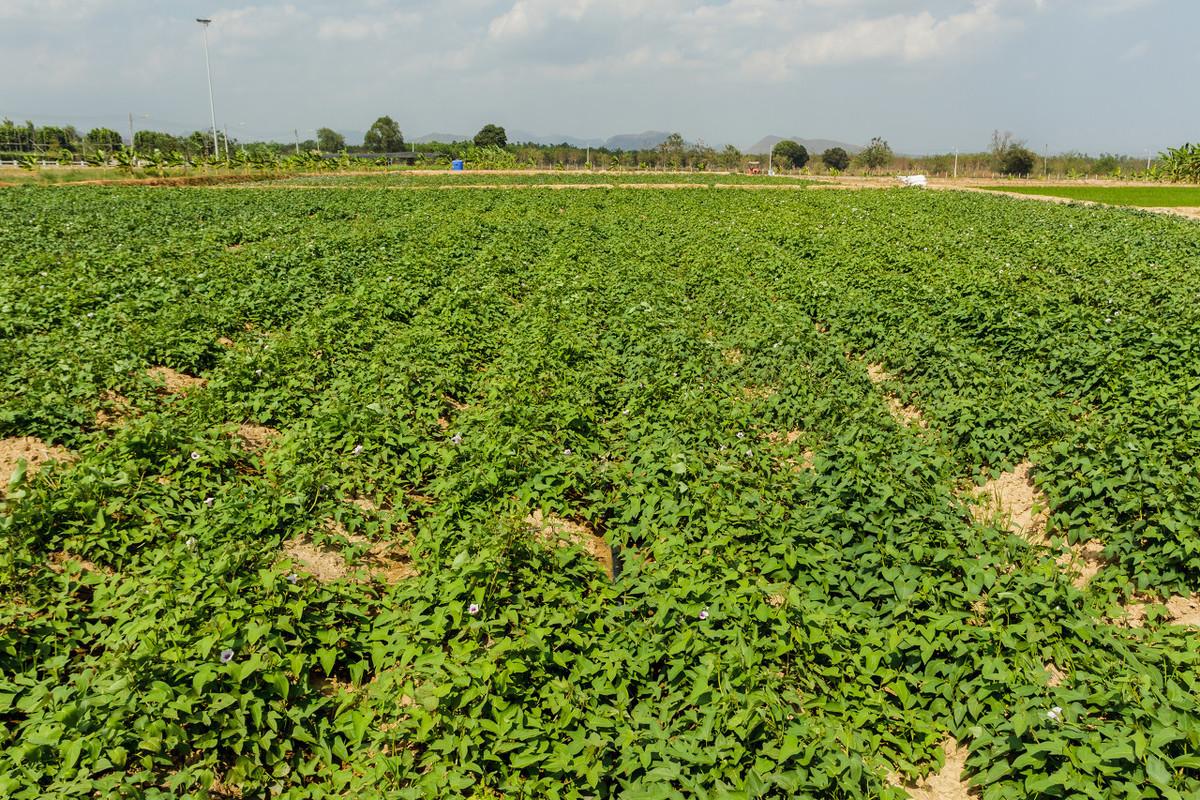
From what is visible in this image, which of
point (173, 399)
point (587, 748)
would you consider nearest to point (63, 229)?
point (173, 399)

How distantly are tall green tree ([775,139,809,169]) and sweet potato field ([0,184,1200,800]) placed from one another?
314 feet

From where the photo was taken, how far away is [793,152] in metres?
99.2

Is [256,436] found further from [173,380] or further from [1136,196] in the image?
[1136,196]

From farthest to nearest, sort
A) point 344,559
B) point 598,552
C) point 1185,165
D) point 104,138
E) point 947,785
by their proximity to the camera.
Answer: point 104,138 → point 1185,165 → point 598,552 → point 344,559 → point 947,785

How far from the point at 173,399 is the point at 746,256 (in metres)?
13.0

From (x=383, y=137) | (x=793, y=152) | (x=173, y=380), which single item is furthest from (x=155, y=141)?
(x=173, y=380)

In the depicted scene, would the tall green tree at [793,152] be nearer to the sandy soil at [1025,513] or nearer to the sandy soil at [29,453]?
the sandy soil at [1025,513]

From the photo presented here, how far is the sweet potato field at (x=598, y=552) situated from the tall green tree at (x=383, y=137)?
405ft

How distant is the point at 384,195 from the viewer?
34250 millimetres

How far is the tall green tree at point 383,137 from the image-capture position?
12144 centimetres

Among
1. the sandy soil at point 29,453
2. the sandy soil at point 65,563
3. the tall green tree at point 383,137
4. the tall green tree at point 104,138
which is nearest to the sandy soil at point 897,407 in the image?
the sandy soil at point 65,563

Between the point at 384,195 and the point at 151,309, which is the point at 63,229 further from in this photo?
the point at 384,195

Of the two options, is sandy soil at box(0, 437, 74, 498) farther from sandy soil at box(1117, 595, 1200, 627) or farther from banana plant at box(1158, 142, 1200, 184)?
Result: banana plant at box(1158, 142, 1200, 184)

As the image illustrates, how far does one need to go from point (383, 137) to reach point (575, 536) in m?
133
